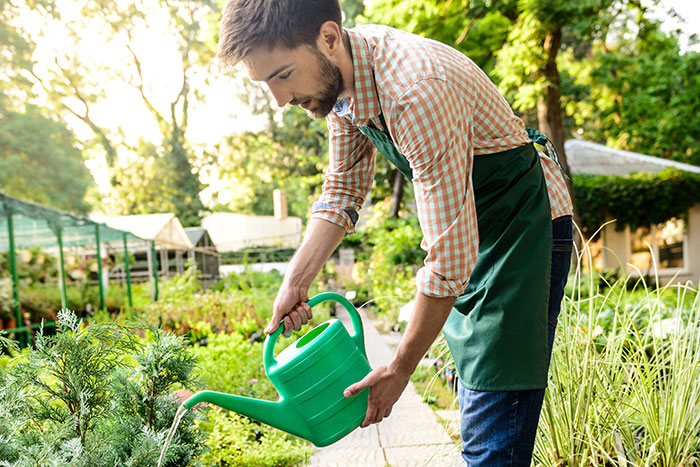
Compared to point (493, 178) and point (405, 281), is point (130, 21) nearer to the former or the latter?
point (405, 281)

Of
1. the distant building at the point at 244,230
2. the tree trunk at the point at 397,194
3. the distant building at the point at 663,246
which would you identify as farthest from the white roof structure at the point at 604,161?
the distant building at the point at 244,230

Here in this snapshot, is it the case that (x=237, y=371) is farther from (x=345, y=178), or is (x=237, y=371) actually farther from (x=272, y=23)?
(x=272, y=23)

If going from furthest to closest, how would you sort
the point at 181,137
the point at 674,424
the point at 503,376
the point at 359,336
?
the point at 181,137 < the point at 674,424 < the point at 359,336 < the point at 503,376

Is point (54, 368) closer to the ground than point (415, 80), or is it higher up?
closer to the ground

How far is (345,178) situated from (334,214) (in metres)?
0.11

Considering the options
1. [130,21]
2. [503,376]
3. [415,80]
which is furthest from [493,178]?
[130,21]

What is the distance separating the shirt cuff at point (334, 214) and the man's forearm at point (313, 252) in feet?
0.04

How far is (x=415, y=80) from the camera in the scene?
104 cm

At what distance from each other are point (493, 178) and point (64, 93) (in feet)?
64.1

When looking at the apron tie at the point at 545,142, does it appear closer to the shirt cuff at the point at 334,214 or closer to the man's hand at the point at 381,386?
the shirt cuff at the point at 334,214

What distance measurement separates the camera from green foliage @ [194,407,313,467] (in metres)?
2.24

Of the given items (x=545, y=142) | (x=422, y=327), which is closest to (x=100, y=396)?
(x=422, y=327)

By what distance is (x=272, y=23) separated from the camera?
1.04 m

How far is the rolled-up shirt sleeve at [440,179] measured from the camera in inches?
39.9
